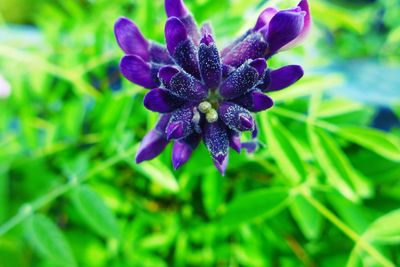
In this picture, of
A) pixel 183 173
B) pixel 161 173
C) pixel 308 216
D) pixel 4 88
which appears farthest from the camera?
pixel 4 88

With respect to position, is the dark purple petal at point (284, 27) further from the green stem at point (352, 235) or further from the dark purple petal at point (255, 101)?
the green stem at point (352, 235)

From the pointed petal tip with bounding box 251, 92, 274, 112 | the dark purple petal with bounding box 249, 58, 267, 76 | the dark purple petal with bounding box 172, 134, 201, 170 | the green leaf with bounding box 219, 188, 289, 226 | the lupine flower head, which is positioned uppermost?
the dark purple petal with bounding box 249, 58, 267, 76

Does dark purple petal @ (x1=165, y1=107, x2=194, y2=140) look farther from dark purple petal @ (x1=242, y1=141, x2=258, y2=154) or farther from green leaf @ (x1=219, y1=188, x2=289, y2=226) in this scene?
green leaf @ (x1=219, y1=188, x2=289, y2=226)

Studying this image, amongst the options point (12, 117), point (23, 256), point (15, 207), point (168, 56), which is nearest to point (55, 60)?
point (12, 117)

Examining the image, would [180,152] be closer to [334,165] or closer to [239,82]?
[239,82]

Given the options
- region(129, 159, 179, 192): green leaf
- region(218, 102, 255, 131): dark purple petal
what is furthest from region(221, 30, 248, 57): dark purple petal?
region(129, 159, 179, 192): green leaf

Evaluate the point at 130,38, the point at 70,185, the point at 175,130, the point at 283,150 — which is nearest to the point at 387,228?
the point at 283,150

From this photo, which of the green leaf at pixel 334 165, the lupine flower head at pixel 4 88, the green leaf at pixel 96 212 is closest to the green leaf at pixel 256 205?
the green leaf at pixel 334 165
